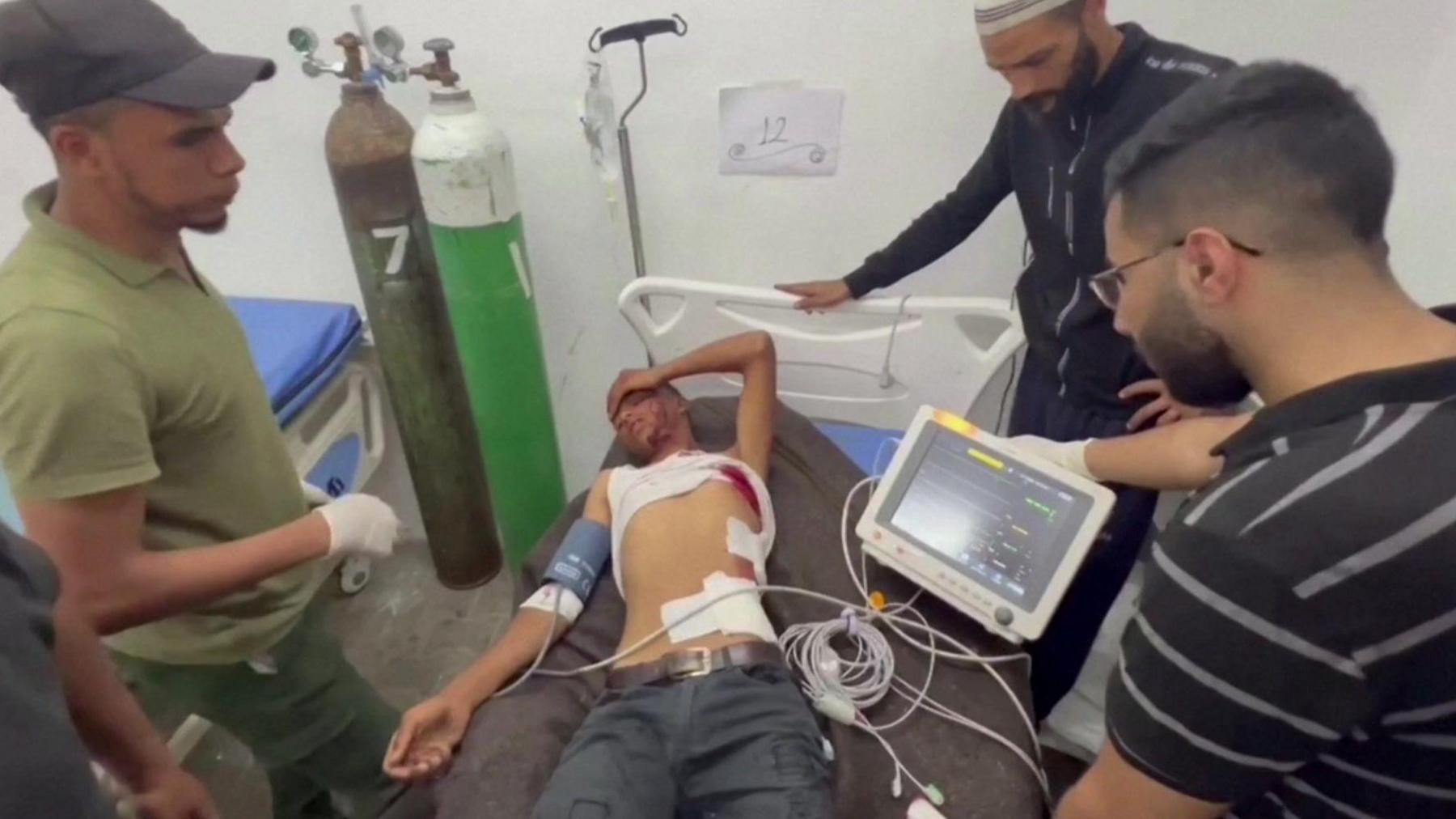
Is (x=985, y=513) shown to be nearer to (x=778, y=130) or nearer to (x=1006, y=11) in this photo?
(x=1006, y=11)

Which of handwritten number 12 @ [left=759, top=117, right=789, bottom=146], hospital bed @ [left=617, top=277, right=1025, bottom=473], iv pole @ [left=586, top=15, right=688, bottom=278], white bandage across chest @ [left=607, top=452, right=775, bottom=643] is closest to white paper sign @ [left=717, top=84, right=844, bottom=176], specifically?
handwritten number 12 @ [left=759, top=117, right=789, bottom=146]

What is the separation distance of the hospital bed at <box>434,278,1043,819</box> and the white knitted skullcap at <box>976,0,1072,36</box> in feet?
2.09

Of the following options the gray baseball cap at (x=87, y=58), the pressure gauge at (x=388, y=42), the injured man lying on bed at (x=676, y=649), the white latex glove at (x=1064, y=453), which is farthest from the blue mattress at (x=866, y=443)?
the gray baseball cap at (x=87, y=58)

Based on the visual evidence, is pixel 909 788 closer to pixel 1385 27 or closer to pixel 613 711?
pixel 613 711

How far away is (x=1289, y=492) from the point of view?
787 millimetres

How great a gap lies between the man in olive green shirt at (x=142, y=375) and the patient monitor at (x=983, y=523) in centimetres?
88

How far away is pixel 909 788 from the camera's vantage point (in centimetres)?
146

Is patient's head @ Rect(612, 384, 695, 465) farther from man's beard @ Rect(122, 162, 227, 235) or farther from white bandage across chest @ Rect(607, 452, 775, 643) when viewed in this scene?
man's beard @ Rect(122, 162, 227, 235)

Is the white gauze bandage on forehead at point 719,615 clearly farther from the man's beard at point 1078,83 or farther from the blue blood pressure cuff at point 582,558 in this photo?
the man's beard at point 1078,83

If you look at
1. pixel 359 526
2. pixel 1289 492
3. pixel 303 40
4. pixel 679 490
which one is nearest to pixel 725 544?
pixel 679 490

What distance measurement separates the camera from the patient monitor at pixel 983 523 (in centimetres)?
156

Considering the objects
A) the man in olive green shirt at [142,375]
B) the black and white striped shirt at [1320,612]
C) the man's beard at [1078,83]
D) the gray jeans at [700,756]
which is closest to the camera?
the black and white striped shirt at [1320,612]

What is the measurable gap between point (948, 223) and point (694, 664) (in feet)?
3.22

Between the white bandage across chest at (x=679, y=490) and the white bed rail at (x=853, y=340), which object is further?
the white bed rail at (x=853, y=340)
